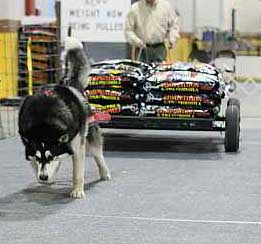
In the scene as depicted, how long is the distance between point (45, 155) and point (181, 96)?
2185 millimetres

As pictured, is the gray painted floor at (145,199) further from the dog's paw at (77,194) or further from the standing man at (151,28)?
the standing man at (151,28)

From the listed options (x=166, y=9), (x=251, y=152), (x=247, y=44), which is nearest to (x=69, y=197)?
(x=251, y=152)

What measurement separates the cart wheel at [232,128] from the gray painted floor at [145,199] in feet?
0.31

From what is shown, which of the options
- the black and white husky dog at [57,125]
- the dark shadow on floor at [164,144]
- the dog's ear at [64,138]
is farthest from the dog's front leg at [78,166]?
the dark shadow on floor at [164,144]

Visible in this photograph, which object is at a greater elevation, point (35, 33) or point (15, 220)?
point (35, 33)

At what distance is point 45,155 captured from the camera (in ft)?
13.6

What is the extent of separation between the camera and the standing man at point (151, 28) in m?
7.81

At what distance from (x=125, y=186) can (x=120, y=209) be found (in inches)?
26.2

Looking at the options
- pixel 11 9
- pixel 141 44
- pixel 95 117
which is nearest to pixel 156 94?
pixel 95 117

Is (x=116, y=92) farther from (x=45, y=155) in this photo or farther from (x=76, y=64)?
(x=45, y=155)

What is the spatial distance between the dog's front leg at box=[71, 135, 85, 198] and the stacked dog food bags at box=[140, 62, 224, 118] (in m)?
1.66

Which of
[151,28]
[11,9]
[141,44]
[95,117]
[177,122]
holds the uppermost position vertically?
[11,9]

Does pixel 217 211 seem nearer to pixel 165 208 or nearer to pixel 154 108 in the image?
pixel 165 208

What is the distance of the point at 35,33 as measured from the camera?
10.4 metres
